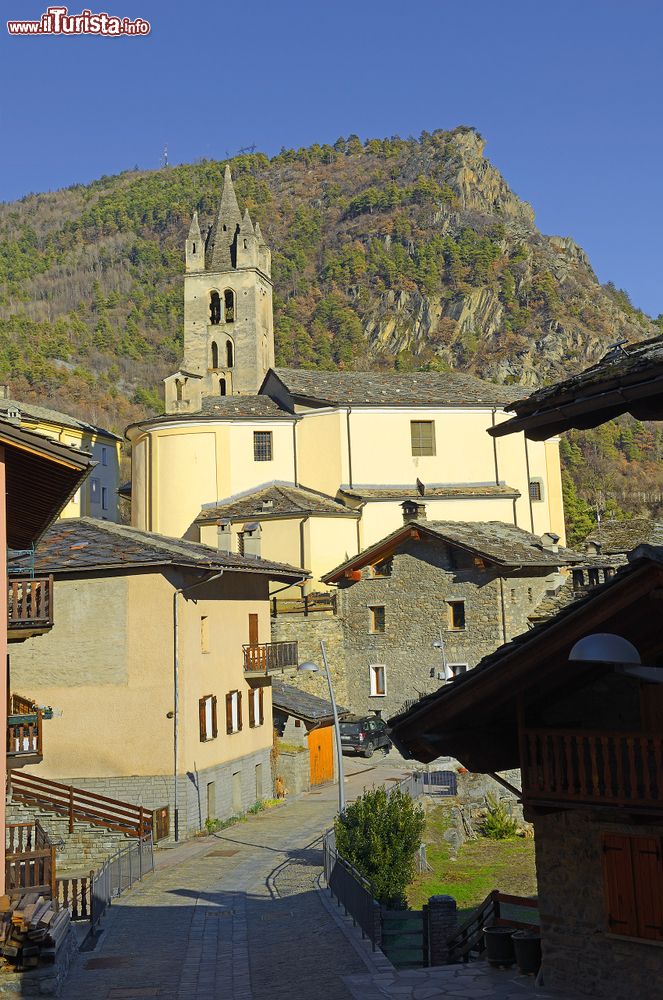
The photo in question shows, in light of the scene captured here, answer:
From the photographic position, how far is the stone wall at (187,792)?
2616cm

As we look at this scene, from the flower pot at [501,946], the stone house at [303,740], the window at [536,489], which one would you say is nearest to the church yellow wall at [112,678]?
the stone house at [303,740]

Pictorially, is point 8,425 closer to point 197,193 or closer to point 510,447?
point 510,447

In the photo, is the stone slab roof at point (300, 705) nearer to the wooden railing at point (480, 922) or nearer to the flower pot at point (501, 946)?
the wooden railing at point (480, 922)

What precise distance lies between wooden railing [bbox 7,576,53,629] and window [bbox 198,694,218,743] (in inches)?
453

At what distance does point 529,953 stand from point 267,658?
69.1 feet

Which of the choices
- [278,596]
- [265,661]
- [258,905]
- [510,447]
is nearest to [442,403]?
[510,447]

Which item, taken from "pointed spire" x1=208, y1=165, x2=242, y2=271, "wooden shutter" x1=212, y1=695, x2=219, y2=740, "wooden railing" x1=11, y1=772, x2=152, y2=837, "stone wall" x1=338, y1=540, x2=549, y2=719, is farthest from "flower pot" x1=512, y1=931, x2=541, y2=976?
"pointed spire" x1=208, y1=165, x2=242, y2=271

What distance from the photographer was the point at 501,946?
491 inches

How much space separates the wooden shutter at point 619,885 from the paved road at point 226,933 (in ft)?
11.5

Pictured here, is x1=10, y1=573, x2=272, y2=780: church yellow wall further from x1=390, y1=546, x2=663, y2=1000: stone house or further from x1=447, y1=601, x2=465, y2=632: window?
x1=447, y1=601, x2=465, y2=632: window

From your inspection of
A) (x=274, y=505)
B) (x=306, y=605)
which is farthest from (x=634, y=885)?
(x=274, y=505)

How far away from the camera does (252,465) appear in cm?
5425

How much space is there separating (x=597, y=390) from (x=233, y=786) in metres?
24.4

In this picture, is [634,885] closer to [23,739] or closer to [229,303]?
[23,739]
